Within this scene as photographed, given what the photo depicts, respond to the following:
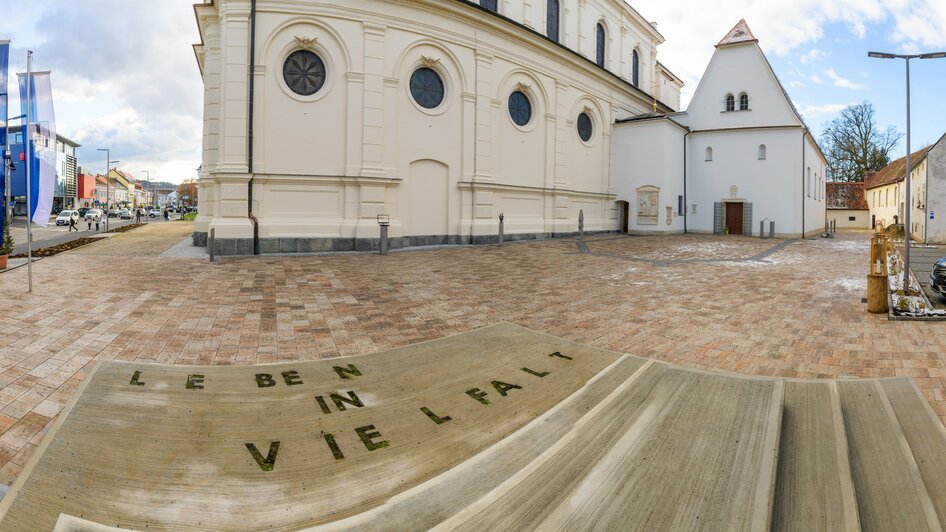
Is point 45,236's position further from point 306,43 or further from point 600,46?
point 600,46

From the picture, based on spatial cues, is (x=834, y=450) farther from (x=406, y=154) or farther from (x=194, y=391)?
(x=406, y=154)

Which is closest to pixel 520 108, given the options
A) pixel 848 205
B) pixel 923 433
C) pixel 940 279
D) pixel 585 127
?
pixel 585 127

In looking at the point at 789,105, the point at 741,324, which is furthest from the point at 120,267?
the point at 789,105

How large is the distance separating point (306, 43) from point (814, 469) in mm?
17858

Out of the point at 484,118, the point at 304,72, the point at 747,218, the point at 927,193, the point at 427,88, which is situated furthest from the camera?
the point at 747,218

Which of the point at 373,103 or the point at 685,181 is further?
the point at 685,181

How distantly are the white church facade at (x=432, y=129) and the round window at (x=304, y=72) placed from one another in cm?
4

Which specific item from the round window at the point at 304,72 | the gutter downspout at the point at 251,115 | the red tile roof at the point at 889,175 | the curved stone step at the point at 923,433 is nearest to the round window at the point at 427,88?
the round window at the point at 304,72

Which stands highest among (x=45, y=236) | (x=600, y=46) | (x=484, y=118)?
(x=600, y=46)

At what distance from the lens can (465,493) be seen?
2.94 metres

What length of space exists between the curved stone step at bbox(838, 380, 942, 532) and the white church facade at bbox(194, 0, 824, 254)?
14603 mm

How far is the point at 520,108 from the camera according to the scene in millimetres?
22562

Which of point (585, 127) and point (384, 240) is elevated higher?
point (585, 127)

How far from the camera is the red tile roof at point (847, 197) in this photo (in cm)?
5131
